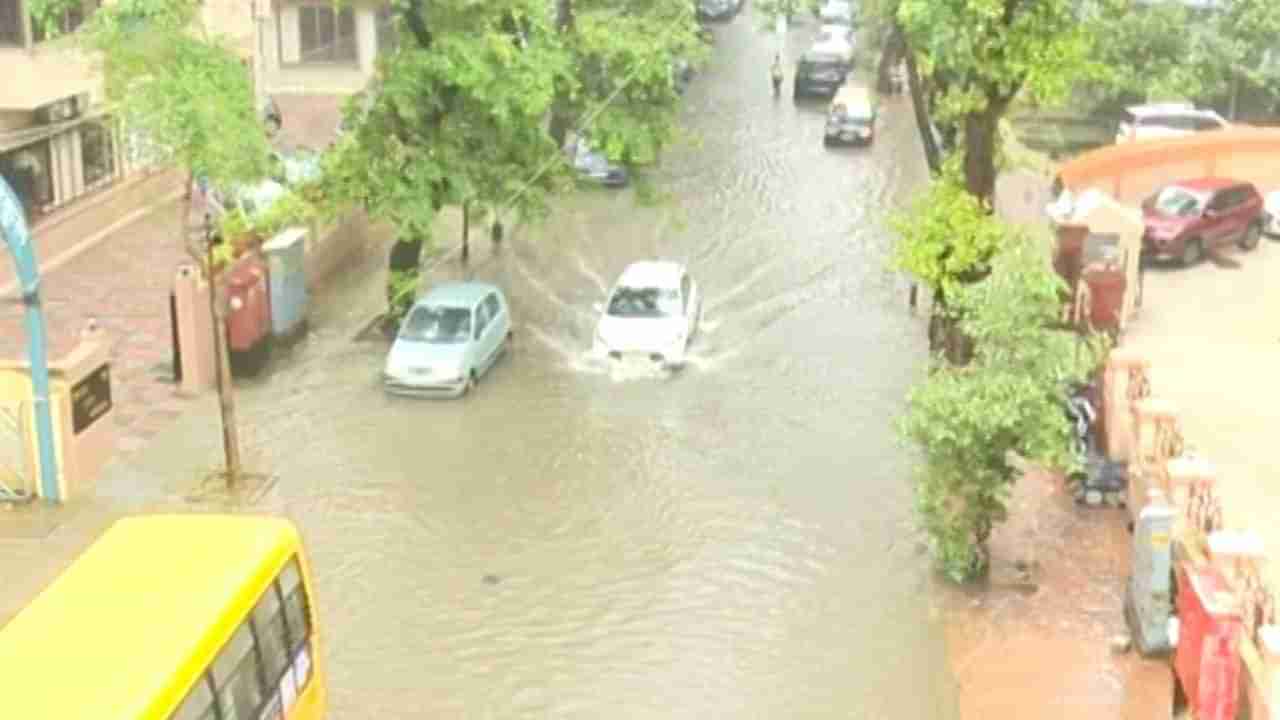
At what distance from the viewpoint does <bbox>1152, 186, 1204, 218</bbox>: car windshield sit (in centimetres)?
3638

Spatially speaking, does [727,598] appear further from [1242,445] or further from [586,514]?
[1242,445]

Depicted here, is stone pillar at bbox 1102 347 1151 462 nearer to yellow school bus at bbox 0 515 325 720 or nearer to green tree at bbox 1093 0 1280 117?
yellow school bus at bbox 0 515 325 720

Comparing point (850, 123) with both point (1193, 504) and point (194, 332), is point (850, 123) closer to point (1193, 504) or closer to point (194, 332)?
point (194, 332)

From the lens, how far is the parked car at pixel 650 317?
99.0 feet

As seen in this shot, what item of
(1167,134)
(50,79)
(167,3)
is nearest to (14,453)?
(167,3)

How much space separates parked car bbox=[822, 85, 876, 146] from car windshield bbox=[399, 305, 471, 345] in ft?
65.8

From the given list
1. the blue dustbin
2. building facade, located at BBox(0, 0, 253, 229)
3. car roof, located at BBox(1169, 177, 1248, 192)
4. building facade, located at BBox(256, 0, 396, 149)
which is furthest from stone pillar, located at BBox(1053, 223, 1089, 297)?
building facade, located at BBox(256, 0, 396, 149)

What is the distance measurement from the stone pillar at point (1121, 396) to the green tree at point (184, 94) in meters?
10.7

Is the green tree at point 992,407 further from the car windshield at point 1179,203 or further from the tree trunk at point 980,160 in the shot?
the car windshield at point 1179,203

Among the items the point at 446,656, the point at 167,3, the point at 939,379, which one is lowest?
the point at 446,656

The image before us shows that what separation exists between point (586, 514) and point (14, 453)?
6.91 metres

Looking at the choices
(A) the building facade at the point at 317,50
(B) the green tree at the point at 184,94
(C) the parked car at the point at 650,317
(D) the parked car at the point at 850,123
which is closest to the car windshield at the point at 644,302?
(C) the parked car at the point at 650,317

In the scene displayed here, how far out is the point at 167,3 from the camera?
24.5m

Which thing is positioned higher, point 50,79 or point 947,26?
point 947,26
